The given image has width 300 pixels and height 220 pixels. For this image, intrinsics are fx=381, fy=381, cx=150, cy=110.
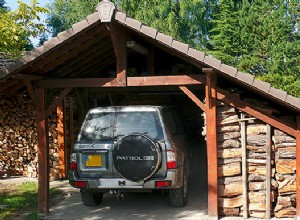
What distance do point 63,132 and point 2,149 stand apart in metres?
2.37

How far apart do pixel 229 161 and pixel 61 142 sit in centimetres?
577

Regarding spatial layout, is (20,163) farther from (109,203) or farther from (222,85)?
(222,85)

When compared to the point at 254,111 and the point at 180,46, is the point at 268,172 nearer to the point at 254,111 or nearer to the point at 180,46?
the point at 254,111

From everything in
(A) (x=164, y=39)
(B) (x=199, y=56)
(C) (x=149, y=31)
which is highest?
(C) (x=149, y=31)

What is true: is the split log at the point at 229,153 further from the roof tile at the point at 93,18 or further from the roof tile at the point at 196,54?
the roof tile at the point at 93,18

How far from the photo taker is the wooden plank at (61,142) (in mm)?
11047

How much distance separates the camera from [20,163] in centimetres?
1194

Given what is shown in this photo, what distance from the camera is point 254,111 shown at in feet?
22.6

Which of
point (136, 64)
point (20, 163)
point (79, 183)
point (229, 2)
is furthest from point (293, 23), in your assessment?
point (79, 183)

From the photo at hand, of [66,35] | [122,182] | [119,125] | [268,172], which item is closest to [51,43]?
[66,35]

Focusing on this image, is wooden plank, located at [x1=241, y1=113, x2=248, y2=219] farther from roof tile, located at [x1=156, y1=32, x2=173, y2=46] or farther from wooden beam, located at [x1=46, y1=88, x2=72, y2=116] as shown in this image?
wooden beam, located at [x1=46, y1=88, x2=72, y2=116]

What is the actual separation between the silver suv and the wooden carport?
1.95ft

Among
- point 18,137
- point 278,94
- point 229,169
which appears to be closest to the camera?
point 278,94

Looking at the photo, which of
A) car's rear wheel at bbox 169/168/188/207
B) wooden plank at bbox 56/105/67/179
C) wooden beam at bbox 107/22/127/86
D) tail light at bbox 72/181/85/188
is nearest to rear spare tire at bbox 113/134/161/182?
tail light at bbox 72/181/85/188
